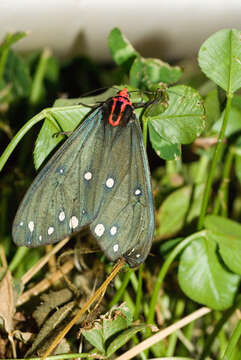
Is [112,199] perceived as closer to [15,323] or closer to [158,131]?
[158,131]

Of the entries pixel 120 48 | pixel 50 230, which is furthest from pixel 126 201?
pixel 120 48

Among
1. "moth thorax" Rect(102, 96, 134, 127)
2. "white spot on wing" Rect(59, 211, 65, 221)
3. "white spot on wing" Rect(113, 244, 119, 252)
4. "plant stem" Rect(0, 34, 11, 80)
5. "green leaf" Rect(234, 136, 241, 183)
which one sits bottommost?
"green leaf" Rect(234, 136, 241, 183)

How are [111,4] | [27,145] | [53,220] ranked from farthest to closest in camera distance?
[27,145]
[111,4]
[53,220]

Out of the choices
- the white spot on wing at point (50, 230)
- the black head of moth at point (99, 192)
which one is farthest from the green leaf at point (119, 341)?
the white spot on wing at point (50, 230)

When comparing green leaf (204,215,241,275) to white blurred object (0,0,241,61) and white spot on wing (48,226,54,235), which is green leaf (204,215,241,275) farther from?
white blurred object (0,0,241,61)

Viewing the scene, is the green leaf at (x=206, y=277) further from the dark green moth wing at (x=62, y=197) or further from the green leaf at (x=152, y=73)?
the green leaf at (x=152, y=73)

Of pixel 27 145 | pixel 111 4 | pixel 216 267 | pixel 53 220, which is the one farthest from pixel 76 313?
pixel 111 4

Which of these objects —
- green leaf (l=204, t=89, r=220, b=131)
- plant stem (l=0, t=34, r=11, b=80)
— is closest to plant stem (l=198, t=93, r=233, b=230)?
green leaf (l=204, t=89, r=220, b=131)
